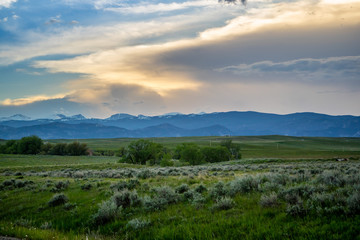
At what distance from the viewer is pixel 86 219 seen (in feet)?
30.0

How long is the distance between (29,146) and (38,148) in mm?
4200

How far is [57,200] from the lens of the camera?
38.0 ft

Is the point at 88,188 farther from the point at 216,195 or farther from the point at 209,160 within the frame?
the point at 209,160

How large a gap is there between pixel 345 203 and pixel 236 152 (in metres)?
99.1

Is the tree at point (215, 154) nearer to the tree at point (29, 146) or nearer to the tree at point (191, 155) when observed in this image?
the tree at point (191, 155)

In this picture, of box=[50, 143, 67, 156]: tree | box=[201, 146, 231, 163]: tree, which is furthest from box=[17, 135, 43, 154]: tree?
box=[201, 146, 231, 163]: tree

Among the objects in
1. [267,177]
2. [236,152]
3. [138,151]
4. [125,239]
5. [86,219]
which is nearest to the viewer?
[125,239]

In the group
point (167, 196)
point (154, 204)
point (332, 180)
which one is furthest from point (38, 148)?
point (332, 180)

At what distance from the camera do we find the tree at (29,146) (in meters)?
110

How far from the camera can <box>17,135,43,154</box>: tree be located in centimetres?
10956

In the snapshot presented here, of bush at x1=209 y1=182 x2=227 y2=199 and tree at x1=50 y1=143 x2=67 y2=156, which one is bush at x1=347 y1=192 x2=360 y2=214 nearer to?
bush at x1=209 y1=182 x2=227 y2=199

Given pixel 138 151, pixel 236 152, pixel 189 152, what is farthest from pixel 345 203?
pixel 236 152

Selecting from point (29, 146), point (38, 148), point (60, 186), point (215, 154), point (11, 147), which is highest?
point (60, 186)

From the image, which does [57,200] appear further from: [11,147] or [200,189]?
[11,147]
